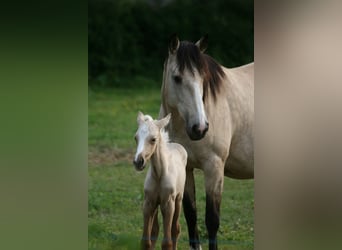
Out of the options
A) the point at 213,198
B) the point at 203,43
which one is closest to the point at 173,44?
the point at 203,43

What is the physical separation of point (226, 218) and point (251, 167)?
419 millimetres

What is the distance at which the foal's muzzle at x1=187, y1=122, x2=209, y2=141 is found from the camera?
18.8 feet

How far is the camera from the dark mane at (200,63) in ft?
18.6

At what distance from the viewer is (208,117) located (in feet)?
19.2

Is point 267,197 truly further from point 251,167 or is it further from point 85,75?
point 85,75

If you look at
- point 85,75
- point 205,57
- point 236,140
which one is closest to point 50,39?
point 85,75

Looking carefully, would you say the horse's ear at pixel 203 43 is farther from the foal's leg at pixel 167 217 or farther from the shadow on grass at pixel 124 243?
the shadow on grass at pixel 124 243

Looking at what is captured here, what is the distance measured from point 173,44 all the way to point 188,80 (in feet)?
0.87

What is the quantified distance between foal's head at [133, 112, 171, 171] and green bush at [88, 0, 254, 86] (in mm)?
342

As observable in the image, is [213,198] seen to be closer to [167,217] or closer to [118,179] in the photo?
[167,217]

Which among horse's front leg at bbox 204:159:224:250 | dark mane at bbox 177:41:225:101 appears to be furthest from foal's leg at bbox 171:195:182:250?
dark mane at bbox 177:41:225:101

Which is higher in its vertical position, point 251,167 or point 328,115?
point 328,115

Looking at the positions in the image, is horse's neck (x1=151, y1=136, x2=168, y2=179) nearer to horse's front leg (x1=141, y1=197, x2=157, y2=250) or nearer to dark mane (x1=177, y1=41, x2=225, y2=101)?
horse's front leg (x1=141, y1=197, x2=157, y2=250)

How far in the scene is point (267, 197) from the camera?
5.99 metres
